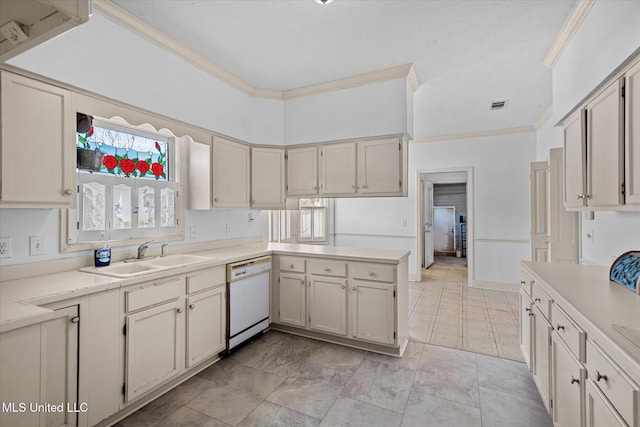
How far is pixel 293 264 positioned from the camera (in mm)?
3150

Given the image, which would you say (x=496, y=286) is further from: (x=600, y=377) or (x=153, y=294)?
(x=153, y=294)

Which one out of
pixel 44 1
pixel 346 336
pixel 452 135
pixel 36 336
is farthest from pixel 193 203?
pixel 452 135

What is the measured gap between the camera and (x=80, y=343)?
162 cm

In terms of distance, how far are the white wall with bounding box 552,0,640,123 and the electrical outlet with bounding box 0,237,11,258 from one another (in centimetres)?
351

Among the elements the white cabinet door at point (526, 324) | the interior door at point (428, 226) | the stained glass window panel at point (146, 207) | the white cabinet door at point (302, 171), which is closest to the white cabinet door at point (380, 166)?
the white cabinet door at point (302, 171)

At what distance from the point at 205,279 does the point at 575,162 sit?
3.00m

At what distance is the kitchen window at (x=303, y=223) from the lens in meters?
4.64

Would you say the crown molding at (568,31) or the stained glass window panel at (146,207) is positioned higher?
the crown molding at (568,31)

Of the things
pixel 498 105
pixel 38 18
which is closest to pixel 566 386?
pixel 38 18

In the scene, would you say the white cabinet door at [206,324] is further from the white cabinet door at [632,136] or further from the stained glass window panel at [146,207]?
the white cabinet door at [632,136]

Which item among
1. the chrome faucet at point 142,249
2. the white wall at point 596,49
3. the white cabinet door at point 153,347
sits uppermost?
the white wall at point 596,49

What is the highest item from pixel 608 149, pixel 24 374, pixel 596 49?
pixel 596 49

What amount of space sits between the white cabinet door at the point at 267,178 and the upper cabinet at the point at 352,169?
11 cm

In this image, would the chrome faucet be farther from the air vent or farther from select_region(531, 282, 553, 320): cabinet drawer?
the air vent
